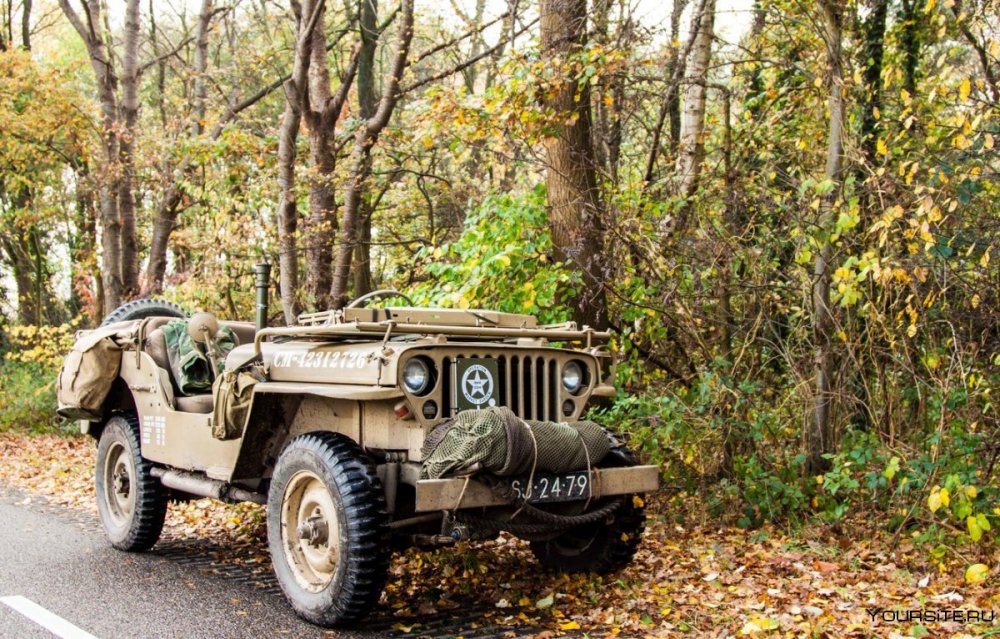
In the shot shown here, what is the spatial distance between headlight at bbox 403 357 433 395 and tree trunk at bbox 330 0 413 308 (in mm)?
7334

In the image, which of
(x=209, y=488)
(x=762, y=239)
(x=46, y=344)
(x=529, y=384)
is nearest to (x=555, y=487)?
(x=529, y=384)

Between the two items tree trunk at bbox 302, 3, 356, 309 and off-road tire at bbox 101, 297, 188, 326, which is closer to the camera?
off-road tire at bbox 101, 297, 188, 326

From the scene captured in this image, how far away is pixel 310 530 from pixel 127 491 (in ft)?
9.62

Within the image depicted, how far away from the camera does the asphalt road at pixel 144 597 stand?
5133mm

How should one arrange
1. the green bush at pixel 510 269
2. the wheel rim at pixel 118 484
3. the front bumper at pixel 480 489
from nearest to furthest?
the front bumper at pixel 480 489 < the wheel rim at pixel 118 484 < the green bush at pixel 510 269

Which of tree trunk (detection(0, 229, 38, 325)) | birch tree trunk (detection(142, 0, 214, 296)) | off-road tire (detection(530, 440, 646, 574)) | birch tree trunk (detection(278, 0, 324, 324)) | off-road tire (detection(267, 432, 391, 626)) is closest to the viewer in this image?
off-road tire (detection(267, 432, 391, 626))

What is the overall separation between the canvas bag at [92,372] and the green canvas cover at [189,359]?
1.81 ft

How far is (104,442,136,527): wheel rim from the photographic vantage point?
24.5 ft

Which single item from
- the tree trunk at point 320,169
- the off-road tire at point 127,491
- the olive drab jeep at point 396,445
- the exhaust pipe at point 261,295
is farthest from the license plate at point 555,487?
the tree trunk at point 320,169

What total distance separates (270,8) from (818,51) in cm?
1571

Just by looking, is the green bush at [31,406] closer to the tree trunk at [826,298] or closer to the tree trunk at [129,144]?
the tree trunk at [129,144]

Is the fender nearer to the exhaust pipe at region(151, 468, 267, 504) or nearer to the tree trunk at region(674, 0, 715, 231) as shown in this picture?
the exhaust pipe at region(151, 468, 267, 504)

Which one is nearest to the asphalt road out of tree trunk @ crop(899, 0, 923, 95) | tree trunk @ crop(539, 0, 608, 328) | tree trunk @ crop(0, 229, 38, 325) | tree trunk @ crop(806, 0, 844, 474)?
tree trunk @ crop(806, 0, 844, 474)

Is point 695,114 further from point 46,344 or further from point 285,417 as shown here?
point 46,344
